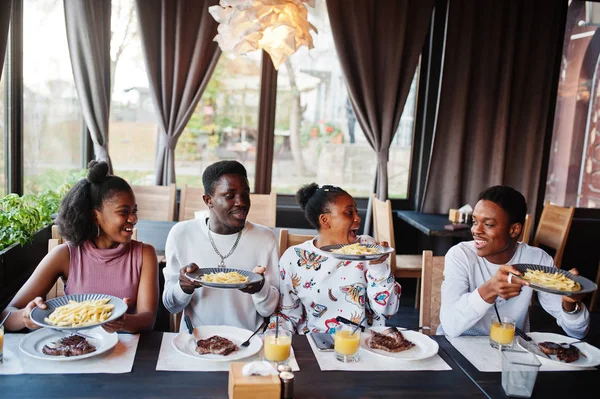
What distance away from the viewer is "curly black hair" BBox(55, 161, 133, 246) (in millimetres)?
2053

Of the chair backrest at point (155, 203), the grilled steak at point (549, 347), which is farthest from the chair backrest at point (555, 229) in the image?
the chair backrest at point (155, 203)

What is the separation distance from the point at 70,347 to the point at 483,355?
1.30 metres

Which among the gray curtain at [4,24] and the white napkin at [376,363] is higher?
the gray curtain at [4,24]

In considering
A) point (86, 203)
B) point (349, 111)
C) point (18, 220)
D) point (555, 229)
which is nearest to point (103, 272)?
point (86, 203)

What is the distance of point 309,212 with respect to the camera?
93.6 inches

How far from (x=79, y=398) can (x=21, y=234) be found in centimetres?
171

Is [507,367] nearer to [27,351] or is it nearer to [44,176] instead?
[27,351]

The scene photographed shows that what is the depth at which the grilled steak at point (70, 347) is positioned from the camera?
1.62 metres

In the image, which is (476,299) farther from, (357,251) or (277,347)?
(277,347)

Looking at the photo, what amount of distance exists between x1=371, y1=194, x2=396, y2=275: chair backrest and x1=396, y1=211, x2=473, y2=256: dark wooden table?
321mm

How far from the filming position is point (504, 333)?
1.90 meters

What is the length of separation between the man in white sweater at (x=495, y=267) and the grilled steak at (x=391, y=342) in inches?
9.3

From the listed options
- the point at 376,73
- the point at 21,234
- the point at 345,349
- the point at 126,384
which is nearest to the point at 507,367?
the point at 345,349

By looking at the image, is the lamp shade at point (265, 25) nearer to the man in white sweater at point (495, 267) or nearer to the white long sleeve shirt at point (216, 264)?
the white long sleeve shirt at point (216, 264)
